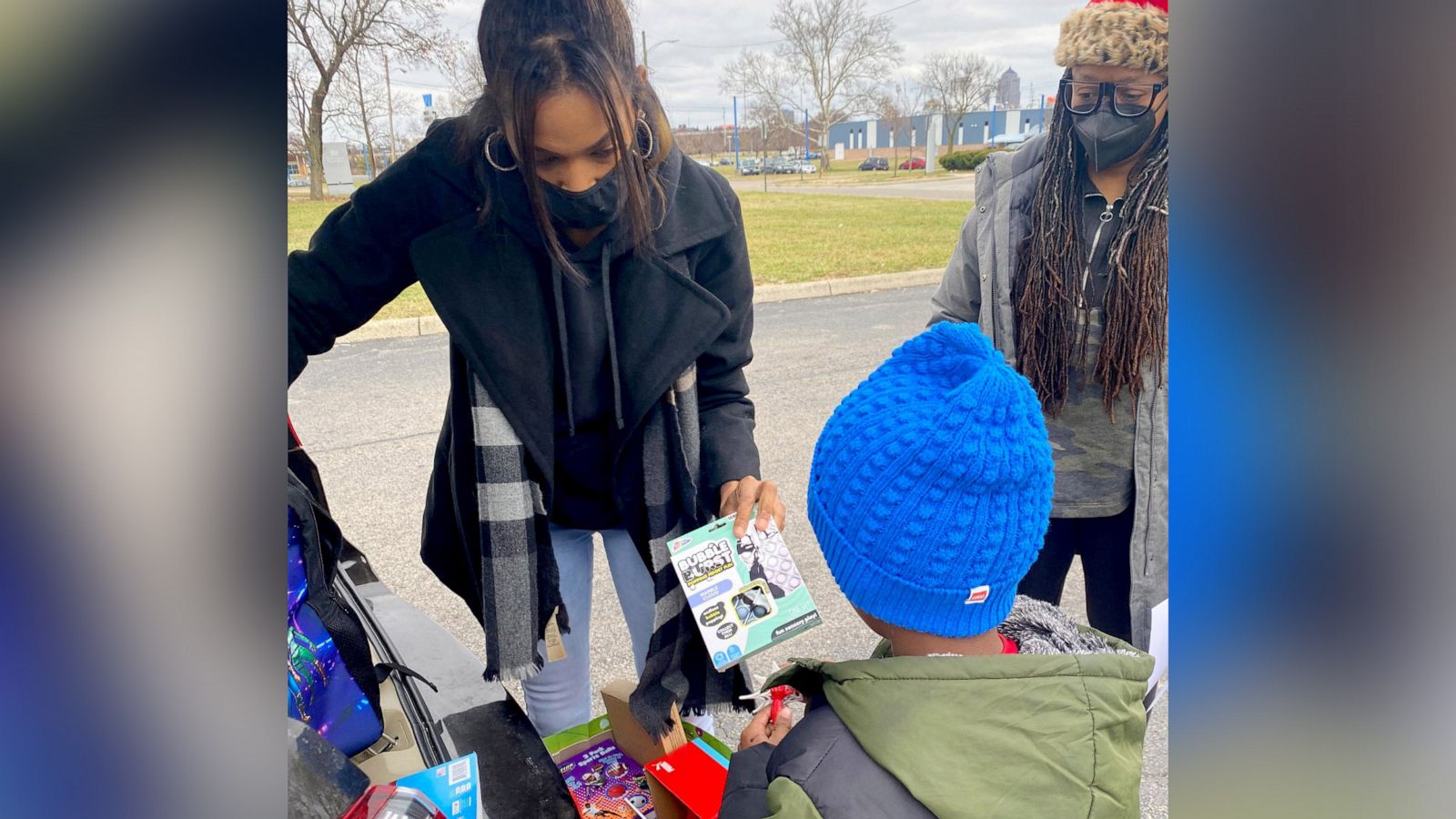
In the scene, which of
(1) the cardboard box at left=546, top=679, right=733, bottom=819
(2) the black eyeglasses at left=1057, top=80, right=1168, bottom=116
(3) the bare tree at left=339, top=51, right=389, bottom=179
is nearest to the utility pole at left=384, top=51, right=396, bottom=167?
(3) the bare tree at left=339, top=51, right=389, bottom=179

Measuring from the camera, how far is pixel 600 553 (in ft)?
12.2

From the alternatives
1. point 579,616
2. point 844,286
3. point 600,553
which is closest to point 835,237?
point 844,286

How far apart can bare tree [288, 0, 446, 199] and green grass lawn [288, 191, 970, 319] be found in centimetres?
19

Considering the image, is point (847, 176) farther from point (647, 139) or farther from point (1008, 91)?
point (647, 139)

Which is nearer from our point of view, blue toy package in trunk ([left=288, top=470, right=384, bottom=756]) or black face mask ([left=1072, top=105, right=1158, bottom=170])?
blue toy package in trunk ([left=288, top=470, right=384, bottom=756])

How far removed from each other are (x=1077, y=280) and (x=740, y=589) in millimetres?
909

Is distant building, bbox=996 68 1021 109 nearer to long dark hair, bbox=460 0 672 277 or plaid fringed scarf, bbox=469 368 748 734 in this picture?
long dark hair, bbox=460 0 672 277

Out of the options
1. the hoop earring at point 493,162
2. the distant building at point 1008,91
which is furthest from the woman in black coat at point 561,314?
the distant building at point 1008,91

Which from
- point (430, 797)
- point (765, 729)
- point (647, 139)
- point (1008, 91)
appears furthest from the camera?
point (1008, 91)

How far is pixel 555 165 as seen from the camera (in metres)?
1.46

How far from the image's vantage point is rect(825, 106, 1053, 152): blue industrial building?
1.90 metres

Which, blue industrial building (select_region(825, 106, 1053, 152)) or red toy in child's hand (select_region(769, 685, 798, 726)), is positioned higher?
blue industrial building (select_region(825, 106, 1053, 152))
